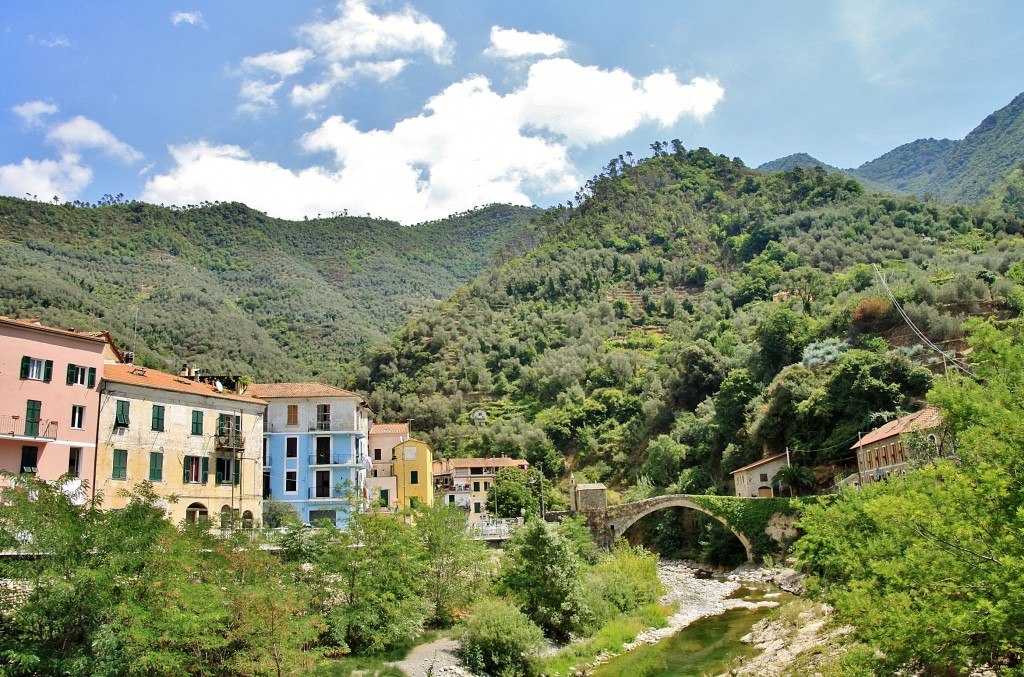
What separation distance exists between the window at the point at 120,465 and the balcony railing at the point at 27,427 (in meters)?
2.65

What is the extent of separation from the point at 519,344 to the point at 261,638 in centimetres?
9872

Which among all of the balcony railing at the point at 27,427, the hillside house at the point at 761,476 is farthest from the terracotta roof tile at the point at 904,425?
the balcony railing at the point at 27,427

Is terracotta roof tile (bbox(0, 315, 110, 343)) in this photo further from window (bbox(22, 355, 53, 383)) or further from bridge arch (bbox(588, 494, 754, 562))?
bridge arch (bbox(588, 494, 754, 562))

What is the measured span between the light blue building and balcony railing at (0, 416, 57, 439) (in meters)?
12.6

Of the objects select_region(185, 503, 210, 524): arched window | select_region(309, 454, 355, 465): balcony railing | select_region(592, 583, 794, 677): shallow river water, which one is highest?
select_region(309, 454, 355, 465): balcony railing

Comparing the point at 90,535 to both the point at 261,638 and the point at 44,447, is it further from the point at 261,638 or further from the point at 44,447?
the point at 44,447

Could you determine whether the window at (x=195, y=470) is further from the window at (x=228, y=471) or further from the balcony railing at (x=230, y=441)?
the balcony railing at (x=230, y=441)

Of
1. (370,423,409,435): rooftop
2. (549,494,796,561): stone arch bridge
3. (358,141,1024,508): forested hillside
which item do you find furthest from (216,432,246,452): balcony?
(358,141,1024,508): forested hillside

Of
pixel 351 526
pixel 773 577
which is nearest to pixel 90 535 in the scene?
pixel 351 526

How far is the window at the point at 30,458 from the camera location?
93.1ft

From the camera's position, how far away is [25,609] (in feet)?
63.3

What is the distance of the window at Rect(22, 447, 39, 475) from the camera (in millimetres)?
28375

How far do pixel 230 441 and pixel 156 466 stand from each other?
3.79 metres

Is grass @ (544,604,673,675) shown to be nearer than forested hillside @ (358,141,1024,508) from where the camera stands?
Yes
